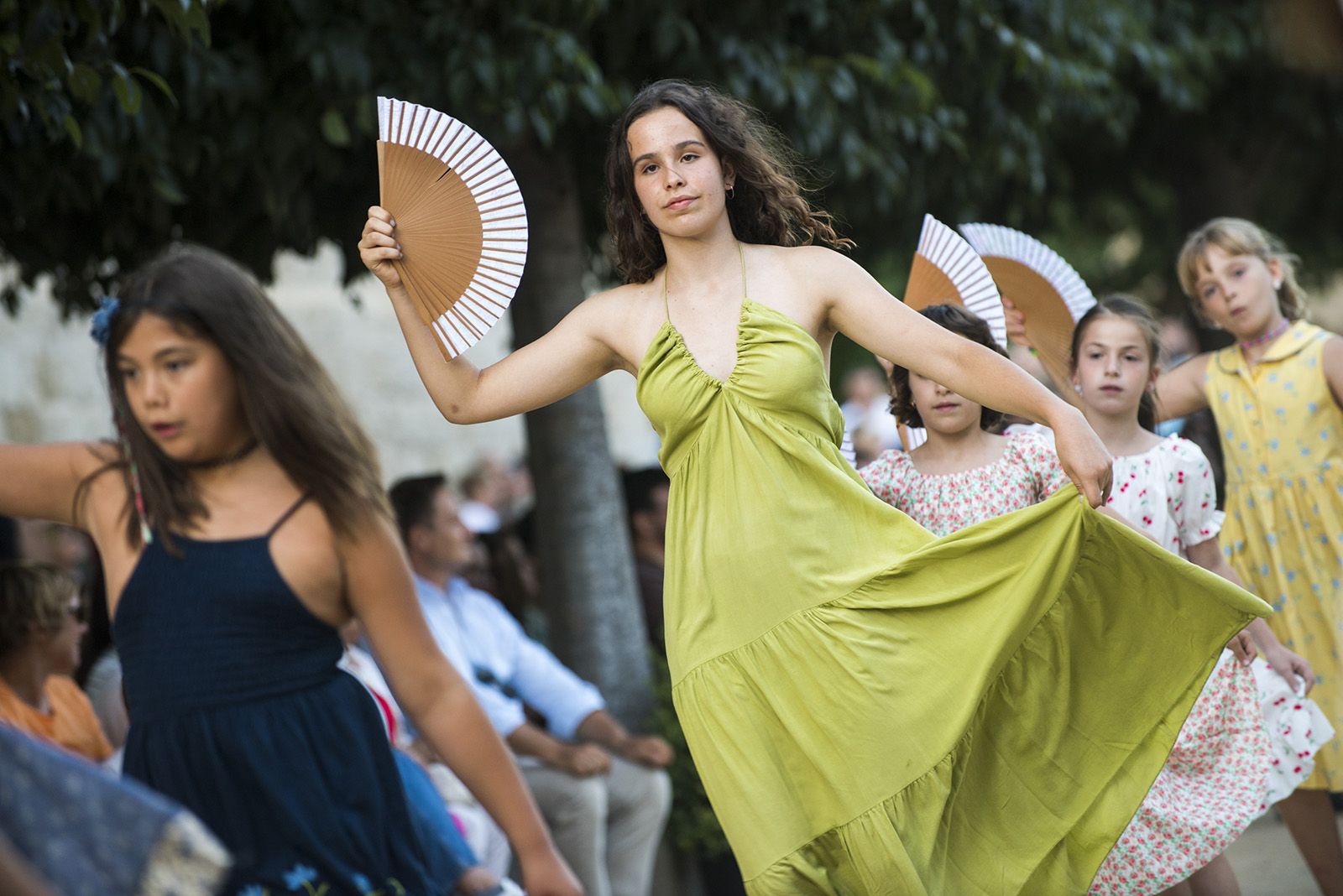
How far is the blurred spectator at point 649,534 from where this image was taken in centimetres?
751

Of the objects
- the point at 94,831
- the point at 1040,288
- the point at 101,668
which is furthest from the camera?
the point at 101,668

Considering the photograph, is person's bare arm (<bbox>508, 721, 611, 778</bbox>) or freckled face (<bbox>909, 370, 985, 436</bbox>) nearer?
freckled face (<bbox>909, 370, 985, 436</bbox>)

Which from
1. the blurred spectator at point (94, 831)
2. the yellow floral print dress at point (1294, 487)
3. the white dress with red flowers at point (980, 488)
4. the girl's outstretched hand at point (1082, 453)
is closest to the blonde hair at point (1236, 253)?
the yellow floral print dress at point (1294, 487)

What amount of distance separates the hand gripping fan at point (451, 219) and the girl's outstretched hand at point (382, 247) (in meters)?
0.02

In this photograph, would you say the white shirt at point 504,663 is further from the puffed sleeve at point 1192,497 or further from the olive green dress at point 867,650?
the olive green dress at point 867,650

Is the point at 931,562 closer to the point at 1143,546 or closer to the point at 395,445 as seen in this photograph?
the point at 1143,546

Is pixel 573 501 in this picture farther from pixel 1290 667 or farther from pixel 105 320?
pixel 105 320

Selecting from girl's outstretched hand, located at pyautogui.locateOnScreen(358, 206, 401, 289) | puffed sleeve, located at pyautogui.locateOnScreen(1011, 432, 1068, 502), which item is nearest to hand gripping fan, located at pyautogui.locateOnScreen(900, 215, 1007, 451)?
puffed sleeve, located at pyautogui.locateOnScreen(1011, 432, 1068, 502)

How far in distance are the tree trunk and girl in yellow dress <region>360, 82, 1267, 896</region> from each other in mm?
2770

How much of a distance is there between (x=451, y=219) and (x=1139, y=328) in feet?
7.42

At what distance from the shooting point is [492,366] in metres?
3.69

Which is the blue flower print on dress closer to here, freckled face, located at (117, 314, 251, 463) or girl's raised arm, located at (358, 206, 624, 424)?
freckled face, located at (117, 314, 251, 463)

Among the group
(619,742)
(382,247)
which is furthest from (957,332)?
Result: (619,742)

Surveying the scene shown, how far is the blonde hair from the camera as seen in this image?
5.49 metres
